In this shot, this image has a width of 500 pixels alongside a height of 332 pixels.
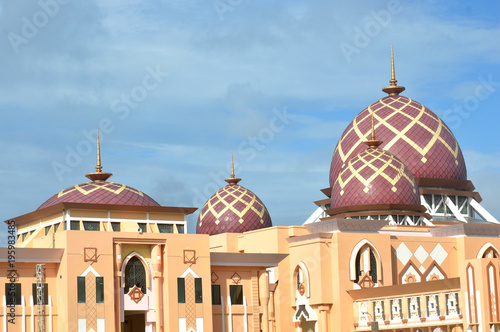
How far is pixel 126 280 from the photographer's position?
31297 mm

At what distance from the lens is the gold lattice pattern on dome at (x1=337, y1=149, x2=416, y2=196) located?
1566 inches

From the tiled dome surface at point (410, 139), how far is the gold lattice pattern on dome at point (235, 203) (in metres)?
3.41

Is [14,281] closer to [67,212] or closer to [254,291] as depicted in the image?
[67,212]

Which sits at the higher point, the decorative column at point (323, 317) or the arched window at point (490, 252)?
the arched window at point (490, 252)

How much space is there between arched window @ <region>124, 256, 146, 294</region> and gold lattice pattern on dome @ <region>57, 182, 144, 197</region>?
3131 mm

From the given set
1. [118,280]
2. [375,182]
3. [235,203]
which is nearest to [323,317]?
[375,182]

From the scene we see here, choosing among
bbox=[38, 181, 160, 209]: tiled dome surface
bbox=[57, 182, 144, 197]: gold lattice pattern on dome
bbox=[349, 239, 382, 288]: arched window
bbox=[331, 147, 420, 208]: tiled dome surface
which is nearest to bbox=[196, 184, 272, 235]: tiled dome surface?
bbox=[331, 147, 420, 208]: tiled dome surface

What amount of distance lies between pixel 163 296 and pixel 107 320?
2.08m

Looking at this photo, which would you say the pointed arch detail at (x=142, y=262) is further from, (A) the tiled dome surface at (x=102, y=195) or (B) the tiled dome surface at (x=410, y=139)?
(B) the tiled dome surface at (x=410, y=139)

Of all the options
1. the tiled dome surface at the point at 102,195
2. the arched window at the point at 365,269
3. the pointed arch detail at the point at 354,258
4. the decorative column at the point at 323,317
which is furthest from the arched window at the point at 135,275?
the arched window at the point at 365,269

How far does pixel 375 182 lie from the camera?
3966 centimetres

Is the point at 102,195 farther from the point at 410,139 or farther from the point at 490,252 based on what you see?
the point at 410,139

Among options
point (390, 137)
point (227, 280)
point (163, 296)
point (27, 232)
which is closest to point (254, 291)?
point (227, 280)

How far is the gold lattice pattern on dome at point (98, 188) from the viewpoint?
111 feet
